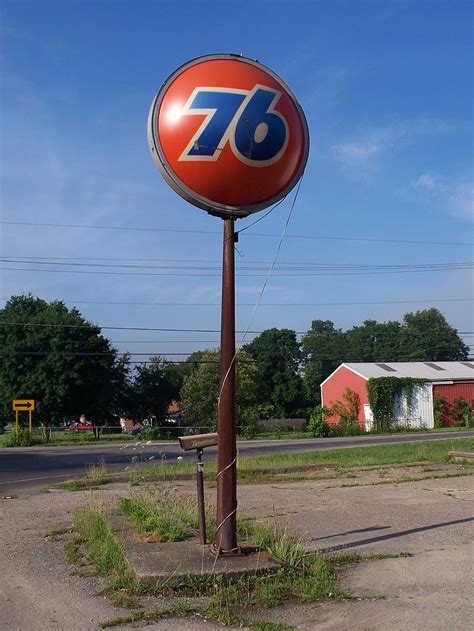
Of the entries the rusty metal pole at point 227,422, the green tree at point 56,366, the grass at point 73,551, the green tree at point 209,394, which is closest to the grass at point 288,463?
the grass at point 73,551

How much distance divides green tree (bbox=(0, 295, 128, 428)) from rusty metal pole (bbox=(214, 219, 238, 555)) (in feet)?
152

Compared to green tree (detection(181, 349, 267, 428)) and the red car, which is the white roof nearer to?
green tree (detection(181, 349, 267, 428))

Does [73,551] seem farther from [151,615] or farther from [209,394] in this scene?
[209,394]

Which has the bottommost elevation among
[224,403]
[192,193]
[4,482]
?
[4,482]

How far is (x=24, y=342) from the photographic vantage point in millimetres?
53000

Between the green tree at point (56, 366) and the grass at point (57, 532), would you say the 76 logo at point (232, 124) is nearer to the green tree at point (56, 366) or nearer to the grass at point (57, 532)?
the grass at point (57, 532)

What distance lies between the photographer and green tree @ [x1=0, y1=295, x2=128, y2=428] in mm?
51594

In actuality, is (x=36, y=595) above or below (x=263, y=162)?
below

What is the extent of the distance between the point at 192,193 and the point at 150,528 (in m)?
3.57

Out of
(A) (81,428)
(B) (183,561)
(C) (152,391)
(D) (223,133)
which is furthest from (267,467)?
(A) (81,428)

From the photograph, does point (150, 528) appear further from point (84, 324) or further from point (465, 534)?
point (84, 324)

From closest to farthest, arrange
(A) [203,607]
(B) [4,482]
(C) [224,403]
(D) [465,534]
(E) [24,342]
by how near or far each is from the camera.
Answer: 1. (A) [203,607]
2. (C) [224,403]
3. (D) [465,534]
4. (B) [4,482]
5. (E) [24,342]

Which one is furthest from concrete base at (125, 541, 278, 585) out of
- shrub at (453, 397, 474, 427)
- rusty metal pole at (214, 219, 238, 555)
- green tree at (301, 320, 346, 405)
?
green tree at (301, 320, 346, 405)

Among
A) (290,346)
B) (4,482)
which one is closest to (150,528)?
(4,482)
